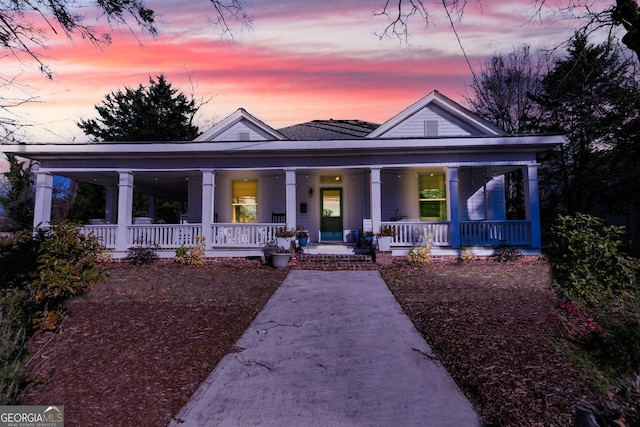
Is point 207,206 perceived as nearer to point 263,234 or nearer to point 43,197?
point 263,234

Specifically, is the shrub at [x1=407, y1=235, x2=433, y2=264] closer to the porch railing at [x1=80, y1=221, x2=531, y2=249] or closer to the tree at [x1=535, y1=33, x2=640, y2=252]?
the porch railing at [x1=80, y1=221, x2=531, y2=249]

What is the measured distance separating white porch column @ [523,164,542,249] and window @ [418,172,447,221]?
3.01 meters

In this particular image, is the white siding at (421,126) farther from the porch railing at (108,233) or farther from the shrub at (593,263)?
the porch railing at (108,233)

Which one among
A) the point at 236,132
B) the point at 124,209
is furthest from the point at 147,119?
the point at 124,209

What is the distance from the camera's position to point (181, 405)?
3.19 metres

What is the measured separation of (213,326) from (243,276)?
4108 millimetres

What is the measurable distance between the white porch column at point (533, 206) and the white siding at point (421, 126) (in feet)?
10.8

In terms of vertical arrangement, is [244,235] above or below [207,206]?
below

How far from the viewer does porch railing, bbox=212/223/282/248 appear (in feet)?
39.0

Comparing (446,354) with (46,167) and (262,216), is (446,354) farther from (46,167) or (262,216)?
(46,167)

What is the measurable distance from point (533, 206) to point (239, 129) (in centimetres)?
1159

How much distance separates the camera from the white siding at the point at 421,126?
13609mm

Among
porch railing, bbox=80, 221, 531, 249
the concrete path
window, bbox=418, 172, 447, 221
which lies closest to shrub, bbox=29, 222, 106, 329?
the concrete path

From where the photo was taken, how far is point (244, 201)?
47.3 ft
